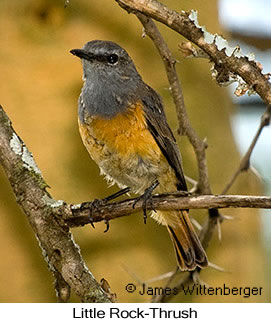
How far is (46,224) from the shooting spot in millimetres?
3258

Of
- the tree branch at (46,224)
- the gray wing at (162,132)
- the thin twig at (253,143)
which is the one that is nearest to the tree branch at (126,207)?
the tree branch at (46,224)

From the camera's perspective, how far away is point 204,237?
418 centimetres

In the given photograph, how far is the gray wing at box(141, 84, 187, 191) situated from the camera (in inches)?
152

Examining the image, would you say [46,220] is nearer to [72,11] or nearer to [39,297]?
[39,297]

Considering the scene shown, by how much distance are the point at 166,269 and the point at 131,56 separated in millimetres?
1401

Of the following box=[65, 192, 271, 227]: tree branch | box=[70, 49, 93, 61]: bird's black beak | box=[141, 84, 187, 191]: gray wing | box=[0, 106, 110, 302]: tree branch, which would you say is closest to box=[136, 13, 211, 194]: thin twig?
box=[141, 84, 187, 191]: gray wing

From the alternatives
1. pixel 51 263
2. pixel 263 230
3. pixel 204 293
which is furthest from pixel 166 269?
pixel 51 263

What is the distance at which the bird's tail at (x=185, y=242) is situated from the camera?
4.11m

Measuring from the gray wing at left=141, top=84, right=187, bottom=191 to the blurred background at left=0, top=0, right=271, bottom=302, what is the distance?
493 millimetres

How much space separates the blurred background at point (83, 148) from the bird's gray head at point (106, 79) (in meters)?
0.31

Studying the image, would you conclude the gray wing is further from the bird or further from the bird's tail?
the bird's tail

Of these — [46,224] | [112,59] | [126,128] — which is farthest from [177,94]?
[46,224]

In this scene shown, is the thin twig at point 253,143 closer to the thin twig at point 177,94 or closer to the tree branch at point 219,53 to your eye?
the thin twig at point 177,94

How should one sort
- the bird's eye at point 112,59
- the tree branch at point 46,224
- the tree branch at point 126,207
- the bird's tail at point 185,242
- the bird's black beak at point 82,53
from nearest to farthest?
the tree branch at point 126,207 → the tree branch at point 46,224 → the bird's black beak at point 82,53 → the bird's eye at point 112,59 → the bird's tail at point 185,242
